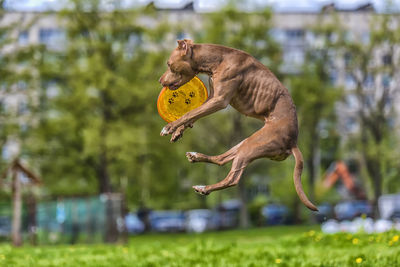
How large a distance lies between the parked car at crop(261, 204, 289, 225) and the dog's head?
37186 mm

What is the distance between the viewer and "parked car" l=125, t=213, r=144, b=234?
37.4m

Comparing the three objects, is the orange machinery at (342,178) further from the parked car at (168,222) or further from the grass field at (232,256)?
the grass field at (232,256)

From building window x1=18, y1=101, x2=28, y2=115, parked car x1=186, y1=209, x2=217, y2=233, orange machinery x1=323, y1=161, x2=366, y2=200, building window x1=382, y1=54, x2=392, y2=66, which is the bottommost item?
parked car x1=186, y1=209, x2=217, y2=233

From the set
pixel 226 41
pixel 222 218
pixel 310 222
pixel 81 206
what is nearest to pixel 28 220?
pixel 81 206

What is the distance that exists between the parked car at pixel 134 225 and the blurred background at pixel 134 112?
0.43ft

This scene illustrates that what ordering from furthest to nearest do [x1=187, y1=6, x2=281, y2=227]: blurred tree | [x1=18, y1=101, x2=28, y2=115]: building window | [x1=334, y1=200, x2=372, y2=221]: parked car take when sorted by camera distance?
[x1=334, y1=200, x2=372, y2=221]: parked car → [x1=187, y1=6, x2=281, y2=227]: blurred tree → [x1=18, y1=101, x2=28, y2=115]: building window

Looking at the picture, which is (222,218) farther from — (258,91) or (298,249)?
(258,91)

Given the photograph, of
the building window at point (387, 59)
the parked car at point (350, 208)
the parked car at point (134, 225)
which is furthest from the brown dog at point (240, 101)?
the parked car at point (350, 208)

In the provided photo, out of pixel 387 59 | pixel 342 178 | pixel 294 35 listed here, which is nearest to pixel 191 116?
pixel 387 59

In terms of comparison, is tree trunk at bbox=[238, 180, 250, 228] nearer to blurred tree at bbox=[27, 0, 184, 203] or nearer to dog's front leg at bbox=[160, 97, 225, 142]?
blurred tree at bbox=[27, 0, 184, 203]

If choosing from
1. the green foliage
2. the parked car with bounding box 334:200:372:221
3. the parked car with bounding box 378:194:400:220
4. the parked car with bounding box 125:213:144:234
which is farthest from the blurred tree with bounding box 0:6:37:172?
the parked car with bounding box 378:194:400:220

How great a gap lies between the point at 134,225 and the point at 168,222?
238cm

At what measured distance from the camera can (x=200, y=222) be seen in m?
37.9

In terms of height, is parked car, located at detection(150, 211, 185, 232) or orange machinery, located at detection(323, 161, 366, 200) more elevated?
orange machinery, located at detection(323, 161, 366, 200)
